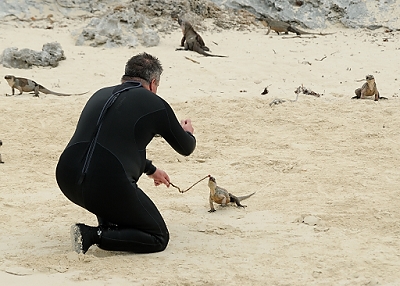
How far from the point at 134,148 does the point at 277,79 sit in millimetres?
6933

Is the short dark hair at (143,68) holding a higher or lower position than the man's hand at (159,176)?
higher

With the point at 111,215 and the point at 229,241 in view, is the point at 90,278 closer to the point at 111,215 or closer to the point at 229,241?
the point at 111,215

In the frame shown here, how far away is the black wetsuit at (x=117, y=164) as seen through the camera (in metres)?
4.04

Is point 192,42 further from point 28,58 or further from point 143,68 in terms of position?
point 143,68

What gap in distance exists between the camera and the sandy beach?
3.83 meters

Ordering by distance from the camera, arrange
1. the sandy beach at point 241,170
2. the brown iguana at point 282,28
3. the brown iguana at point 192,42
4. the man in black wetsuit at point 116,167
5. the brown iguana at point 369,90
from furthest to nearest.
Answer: the brown iguana at point 282,28, the brown iguana at point 192,42, the brown iguana at point 369,90, the man in black wetsuit at point 116,167, the sandy beach at point 241,170

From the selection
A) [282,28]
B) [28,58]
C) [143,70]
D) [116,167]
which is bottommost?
[28,58]

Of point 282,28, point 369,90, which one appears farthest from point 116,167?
point 282,28

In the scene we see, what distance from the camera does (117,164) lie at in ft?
13.2

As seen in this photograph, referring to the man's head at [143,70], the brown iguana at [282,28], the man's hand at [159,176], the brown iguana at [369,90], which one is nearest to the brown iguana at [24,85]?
the brown iguana at [369,90]

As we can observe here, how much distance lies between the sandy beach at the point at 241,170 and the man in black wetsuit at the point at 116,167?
137mm

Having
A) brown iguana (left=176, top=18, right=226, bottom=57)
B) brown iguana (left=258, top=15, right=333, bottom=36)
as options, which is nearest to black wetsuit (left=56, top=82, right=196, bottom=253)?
brown iguana (left=176, top=18, right=226, bottom=57)

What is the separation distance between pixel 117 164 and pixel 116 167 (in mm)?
20

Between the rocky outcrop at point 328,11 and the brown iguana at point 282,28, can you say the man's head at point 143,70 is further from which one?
the rocky outcrop at point 328,11
